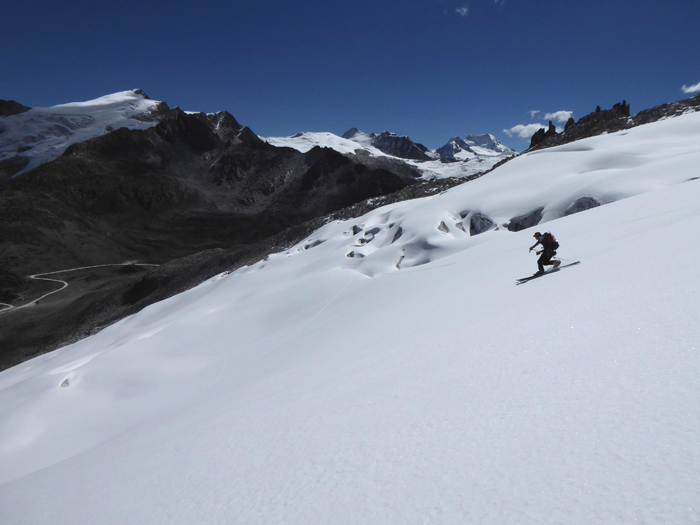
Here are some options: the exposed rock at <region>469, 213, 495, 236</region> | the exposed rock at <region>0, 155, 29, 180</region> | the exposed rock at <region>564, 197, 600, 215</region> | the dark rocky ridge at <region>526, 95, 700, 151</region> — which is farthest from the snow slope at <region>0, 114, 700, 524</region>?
the exposed rock at <region>0, 155, 29, 180</region>

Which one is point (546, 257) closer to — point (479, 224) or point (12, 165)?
point (479, 224)

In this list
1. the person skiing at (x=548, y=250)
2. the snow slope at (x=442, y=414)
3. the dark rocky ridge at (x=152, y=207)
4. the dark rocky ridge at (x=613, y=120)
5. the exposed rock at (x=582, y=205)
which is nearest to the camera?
the snow slope at (x=442, y=414)

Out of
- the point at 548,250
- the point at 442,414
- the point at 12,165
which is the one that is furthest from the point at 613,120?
the point at 12,165

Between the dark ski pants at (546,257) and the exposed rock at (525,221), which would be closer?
the dark ski pants at (546,257)

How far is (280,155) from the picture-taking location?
175m

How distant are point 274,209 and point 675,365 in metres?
152

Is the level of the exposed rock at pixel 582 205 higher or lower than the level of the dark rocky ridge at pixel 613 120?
lower

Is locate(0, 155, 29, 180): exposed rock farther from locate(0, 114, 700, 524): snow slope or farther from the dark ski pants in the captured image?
the dark ski pants

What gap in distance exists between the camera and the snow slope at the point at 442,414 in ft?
7.79

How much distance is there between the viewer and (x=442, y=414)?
3465 millimetres

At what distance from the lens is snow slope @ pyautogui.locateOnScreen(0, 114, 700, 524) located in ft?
7.79

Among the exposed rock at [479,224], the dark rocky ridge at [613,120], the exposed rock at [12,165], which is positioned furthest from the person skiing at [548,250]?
the exposed rock at [12,165]

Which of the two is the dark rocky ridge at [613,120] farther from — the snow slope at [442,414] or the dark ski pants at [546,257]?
the dark ski pants at [546,257]

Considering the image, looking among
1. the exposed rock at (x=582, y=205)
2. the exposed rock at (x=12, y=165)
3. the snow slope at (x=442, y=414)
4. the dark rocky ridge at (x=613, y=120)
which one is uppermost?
the exposed rock at (x=12, y=165)
